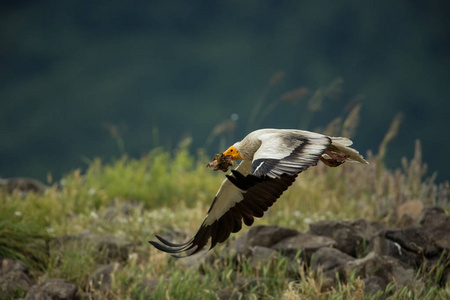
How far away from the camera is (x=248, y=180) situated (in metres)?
2.92

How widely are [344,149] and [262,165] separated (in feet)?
3.45

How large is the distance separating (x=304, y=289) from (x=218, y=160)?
6.85 ft

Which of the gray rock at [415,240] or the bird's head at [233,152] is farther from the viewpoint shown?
the gray rock at [415,240]

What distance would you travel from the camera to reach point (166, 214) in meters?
8.05

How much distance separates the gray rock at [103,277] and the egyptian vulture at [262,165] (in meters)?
1.64

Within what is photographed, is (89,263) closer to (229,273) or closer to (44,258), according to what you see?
(44,258)

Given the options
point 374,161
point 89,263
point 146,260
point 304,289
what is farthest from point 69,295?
point 374,161

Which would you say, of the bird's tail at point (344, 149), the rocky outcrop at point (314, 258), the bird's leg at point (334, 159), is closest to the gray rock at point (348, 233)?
the rocky outcrop at point (314, 258)

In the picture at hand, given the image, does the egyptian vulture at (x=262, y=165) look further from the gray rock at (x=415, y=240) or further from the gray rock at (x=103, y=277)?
the gray rock at (x=415, y=240)

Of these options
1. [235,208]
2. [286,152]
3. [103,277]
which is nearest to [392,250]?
[235,208]

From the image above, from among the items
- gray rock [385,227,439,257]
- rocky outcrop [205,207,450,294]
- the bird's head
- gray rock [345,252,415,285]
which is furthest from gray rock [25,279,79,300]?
gray rock [385,227,439,257]

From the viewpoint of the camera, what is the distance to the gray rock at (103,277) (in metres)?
5.61

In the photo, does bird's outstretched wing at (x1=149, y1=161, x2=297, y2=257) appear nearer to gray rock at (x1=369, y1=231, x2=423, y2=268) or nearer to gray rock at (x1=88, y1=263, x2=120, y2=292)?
gray rock at (x1=88, y1=263, x2=120, y2=292)

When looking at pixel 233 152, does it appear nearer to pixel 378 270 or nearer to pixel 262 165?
pixel 262 165
